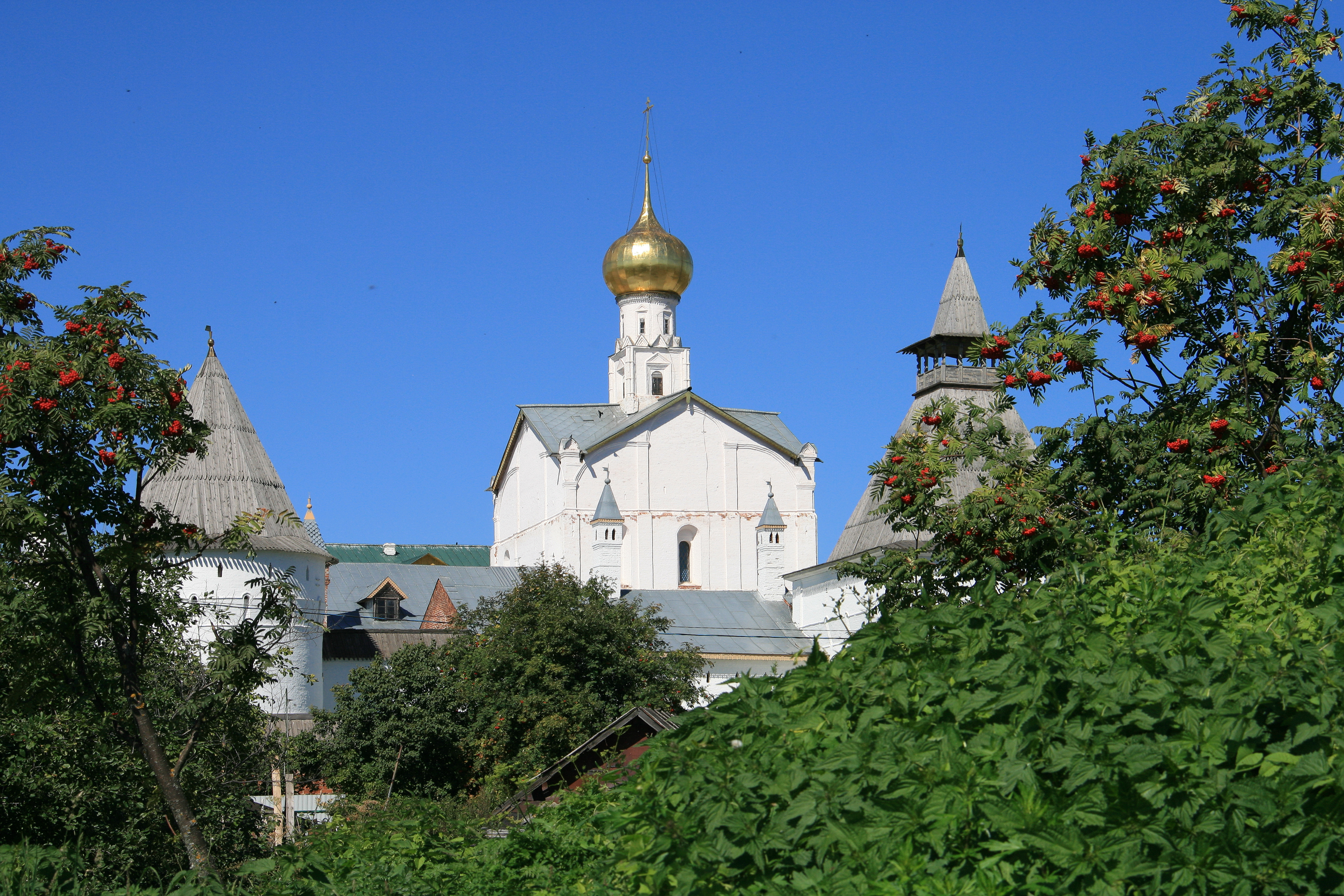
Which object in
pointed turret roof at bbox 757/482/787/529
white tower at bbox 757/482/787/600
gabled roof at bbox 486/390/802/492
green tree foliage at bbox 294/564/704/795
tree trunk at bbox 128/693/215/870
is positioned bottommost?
tree trunk at bbox 128/693/215/870

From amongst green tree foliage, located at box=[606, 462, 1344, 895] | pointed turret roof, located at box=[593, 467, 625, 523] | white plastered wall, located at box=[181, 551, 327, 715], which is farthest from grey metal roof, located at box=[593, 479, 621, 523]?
green tree foliage, located at box=[606, 462, 1344, 895]

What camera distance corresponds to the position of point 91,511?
7883 millimetres

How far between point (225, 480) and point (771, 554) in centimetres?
1869

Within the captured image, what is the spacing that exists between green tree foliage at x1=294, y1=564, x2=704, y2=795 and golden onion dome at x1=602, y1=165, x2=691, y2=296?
21457 millimetres

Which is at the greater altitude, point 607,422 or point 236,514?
point 607,422

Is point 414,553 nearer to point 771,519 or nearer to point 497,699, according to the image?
point 771,519

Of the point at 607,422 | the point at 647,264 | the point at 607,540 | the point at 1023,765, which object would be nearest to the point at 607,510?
the point at 607,540

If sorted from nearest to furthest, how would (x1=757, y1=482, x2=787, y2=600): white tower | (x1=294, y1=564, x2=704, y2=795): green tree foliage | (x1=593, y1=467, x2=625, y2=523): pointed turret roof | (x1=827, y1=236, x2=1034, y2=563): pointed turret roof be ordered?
(x1=294, y1=564, x2=704, y2=795): green tree foliage
(x1=827, y1=236, x2=1034, y2=563): pointed turret roof
(x1=593, y1=467, x2=625, y2=523): pointed turret roof
(x1=757, y1=482, x2=787, y2=600): white tower

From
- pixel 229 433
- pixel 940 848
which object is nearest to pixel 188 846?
pixel 940 848

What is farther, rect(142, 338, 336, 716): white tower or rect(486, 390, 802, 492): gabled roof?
rect(486, 390, 802, 492): gabled roof

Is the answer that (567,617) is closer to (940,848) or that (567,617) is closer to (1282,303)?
(1282,303)

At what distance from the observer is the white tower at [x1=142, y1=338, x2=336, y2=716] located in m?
35.6

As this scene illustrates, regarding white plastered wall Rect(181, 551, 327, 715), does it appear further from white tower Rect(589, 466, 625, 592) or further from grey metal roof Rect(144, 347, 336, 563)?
white tower Rect(589, 466, 625, 592)

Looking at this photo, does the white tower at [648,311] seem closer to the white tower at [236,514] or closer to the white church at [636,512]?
the white church at [636,512]
